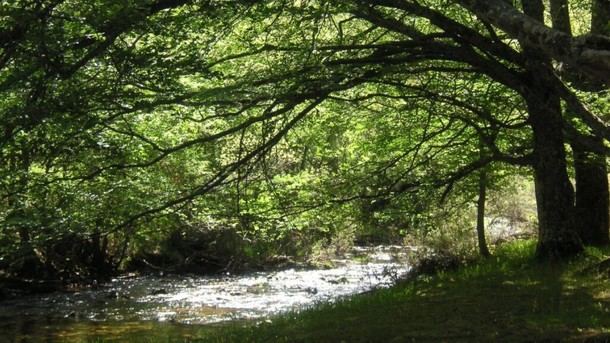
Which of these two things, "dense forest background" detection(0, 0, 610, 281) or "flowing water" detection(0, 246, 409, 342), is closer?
"dense forest background" detection(0, 0, 610, 281)

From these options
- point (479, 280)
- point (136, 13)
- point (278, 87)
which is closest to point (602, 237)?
point (479, 280)

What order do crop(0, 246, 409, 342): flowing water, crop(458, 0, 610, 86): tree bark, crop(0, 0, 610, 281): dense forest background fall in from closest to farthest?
crop(458, 0, 610, 86): tree bark, crop(0, 0, 610, 281): dense forest background, crop(0, 246, 409, 342): flowing water

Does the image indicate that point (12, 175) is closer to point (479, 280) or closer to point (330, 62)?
point (330, 62)

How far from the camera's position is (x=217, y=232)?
79.9 ft

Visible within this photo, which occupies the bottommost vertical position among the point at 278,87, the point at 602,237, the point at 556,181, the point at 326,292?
the point at 326,292

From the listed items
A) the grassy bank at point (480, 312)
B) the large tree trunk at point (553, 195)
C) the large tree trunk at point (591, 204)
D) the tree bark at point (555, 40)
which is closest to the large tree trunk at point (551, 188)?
the large tree trunk at point (553, 195)

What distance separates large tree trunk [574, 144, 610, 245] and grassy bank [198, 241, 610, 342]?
1223mm

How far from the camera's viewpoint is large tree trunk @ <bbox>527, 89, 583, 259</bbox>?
12.2 m

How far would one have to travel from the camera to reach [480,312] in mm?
9148

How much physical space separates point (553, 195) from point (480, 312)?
14.1 ft

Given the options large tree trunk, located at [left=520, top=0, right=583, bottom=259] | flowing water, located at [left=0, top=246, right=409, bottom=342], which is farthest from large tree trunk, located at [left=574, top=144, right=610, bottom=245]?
flowing water, located at [left=0, top=246, right=409, bottom=342]

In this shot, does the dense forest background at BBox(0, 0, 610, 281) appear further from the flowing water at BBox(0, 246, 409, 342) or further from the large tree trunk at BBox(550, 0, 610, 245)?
the flowing water at BBox(0, 246, 409, 342)

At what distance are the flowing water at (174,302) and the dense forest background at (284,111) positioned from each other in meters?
1.89

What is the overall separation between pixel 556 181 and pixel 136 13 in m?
8.72
